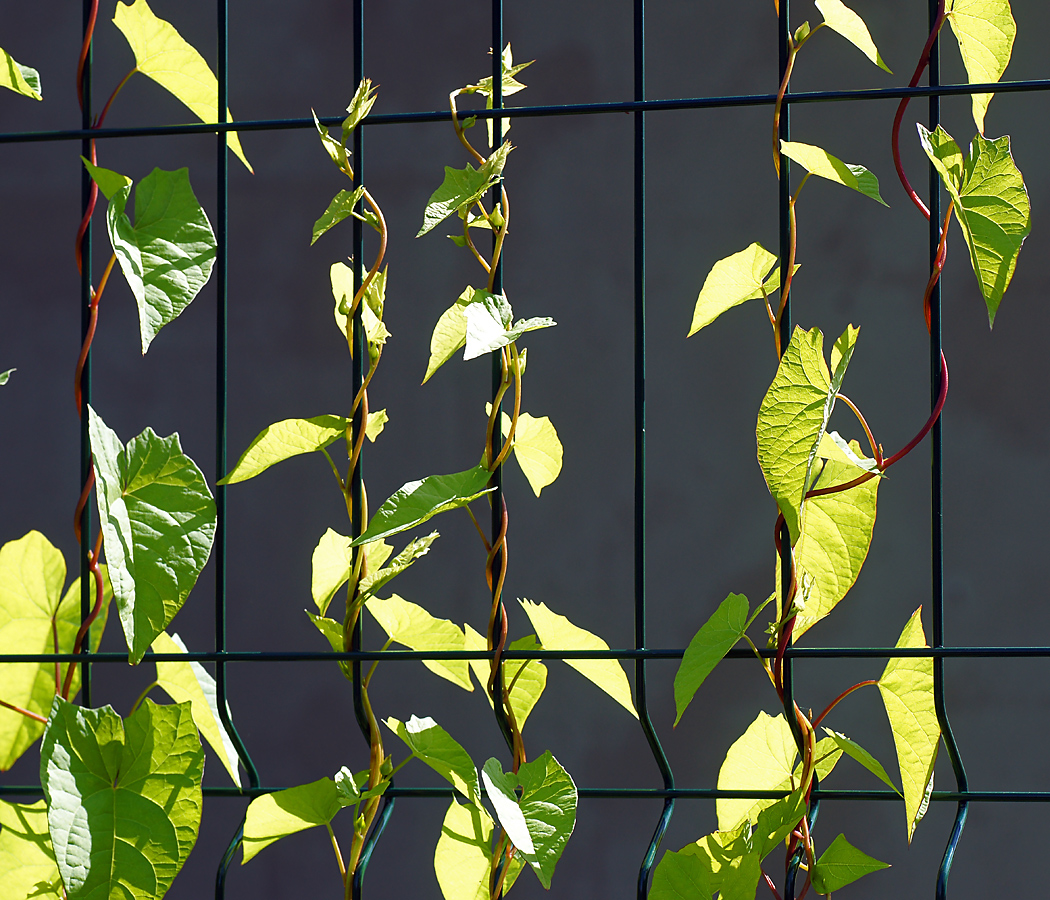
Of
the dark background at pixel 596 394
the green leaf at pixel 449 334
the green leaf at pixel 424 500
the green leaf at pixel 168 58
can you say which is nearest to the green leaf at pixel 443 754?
the green leaf at pixel 424 500

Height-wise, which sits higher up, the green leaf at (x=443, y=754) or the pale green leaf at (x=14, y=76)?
the pale green leaf at (x=14, y=76)

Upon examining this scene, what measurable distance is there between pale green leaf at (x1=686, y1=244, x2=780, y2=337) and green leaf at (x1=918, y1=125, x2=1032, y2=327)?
123mm

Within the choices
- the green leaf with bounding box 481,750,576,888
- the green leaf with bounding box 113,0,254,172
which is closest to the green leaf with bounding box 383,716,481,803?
the green leaf with bounding box 481,750,576,888

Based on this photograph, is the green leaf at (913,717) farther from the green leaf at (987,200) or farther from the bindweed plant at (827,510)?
the green leaf at (987,200)

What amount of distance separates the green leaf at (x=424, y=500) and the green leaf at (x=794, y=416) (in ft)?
0.56

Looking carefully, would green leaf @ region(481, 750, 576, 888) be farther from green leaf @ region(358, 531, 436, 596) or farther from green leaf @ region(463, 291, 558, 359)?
green leaf @ region(463, 291, 558, 359)

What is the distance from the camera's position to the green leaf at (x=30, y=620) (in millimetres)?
700

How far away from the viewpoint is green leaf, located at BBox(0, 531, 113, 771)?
700 millimetres

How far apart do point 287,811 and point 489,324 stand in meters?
0.35

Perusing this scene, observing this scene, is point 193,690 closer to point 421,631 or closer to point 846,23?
point 421,631

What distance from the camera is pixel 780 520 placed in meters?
0.58

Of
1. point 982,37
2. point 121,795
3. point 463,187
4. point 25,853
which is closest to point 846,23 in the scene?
point 982,37

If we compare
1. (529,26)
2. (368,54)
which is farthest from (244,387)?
(529,26)

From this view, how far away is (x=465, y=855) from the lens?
62 centimetres
